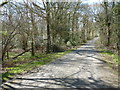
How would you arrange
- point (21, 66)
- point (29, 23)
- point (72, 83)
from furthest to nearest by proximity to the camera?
point (29, 23) < point (21, 66) < point (72, 83)

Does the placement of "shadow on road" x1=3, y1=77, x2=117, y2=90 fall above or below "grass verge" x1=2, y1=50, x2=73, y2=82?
below

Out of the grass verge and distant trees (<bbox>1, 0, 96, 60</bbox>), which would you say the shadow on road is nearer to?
the grass verge

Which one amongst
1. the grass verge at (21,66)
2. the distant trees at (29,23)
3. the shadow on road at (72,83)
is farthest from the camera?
the distant trees at (29,23)

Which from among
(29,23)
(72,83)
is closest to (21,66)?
(72,83)

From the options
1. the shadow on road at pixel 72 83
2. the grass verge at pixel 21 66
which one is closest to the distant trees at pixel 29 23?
the grass verge at pixel 21 66

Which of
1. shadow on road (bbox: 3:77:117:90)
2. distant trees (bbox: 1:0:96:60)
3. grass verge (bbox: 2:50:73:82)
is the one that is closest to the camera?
shadow on road (bbox: 3:77:117:90)

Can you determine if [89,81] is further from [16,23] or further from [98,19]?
[98,19]

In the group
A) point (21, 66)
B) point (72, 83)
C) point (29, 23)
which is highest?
point (29, 23)

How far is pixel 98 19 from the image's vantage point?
25484mm

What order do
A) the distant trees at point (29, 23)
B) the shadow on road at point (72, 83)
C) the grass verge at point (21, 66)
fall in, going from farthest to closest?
the distant trees at point (29, 23)
the grass verge at point (21, 66)
the shadow on road at point (72, 83)

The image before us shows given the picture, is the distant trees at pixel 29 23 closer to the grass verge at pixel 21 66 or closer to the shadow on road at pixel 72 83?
the grass verge at pixel 21 66

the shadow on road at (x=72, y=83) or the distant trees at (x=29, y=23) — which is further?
the distant trees at (x=29, y=23)

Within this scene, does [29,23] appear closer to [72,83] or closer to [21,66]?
[21,66]

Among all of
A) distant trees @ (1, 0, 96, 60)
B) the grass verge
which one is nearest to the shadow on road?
the grass verge
